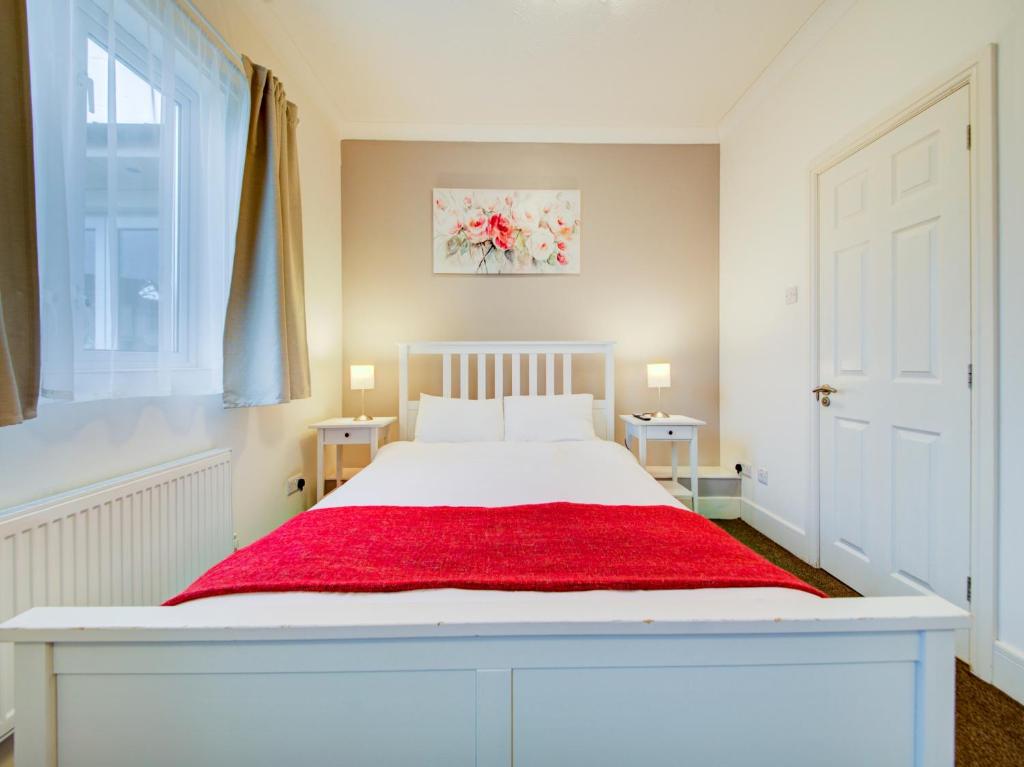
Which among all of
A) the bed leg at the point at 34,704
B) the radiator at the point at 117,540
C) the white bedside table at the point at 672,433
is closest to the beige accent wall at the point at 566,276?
the white bedside table at the point at 672,433

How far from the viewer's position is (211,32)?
1517 millimetres

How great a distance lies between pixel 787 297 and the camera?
223cm

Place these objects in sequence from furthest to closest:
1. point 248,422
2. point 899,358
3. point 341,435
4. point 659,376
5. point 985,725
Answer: point 659,376 → point 341,435 → point 248,422 → point 899,358 → point 985,725

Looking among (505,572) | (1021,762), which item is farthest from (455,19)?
(1021,762)

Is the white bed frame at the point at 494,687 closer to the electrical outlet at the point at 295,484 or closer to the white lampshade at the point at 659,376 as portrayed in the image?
the electrical outlet at the point at 295,484

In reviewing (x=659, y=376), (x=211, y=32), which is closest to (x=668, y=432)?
(x=659, y=376)

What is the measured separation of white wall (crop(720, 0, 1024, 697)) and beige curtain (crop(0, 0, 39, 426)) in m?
2.57

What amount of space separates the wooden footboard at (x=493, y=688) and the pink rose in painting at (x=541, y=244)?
2541 millimetres

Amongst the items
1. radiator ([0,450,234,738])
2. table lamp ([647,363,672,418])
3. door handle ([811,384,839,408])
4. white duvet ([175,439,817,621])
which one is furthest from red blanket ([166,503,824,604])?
table lamp ([647,363,672,418])

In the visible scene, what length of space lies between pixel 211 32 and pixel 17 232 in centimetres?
114

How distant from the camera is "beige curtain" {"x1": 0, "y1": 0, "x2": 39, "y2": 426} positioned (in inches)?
34.2

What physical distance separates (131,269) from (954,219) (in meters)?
2.65

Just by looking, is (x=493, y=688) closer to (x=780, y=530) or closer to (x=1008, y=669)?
(x=1008, y=669)

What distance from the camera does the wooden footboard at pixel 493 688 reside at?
0.60 meters
